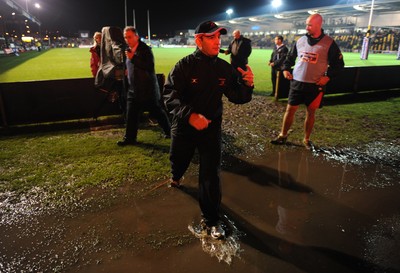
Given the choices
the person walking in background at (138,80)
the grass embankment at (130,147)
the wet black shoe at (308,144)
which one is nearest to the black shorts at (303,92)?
the wet black shoe at (308,144)

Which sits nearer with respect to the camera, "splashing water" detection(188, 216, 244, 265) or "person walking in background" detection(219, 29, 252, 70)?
"splashing water" detection(188, 216, 244, 265)

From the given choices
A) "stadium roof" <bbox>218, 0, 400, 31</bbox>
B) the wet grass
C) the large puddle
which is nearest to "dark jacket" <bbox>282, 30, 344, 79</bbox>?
the large puddle

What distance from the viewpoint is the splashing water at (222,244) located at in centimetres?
262

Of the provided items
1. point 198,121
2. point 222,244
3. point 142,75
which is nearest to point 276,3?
point 142,75

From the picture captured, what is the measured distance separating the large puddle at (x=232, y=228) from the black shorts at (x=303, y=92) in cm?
146

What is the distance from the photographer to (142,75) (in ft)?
15.8

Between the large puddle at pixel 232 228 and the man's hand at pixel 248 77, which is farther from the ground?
the man's hand at pixel 248 77

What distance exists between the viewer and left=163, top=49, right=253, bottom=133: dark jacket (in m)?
2.64

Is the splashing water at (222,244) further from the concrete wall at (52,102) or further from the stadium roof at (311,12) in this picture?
the stadium roof at (311,12)

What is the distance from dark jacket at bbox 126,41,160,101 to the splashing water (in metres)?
2.65

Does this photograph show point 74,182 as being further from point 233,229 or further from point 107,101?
point 107,101

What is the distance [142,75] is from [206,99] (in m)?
2.45

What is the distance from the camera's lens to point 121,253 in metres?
2.65

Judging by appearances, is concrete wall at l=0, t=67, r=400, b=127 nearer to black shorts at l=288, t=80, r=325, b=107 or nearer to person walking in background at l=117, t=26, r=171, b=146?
person walking in background at l=117, t=26, r=171, b=146
